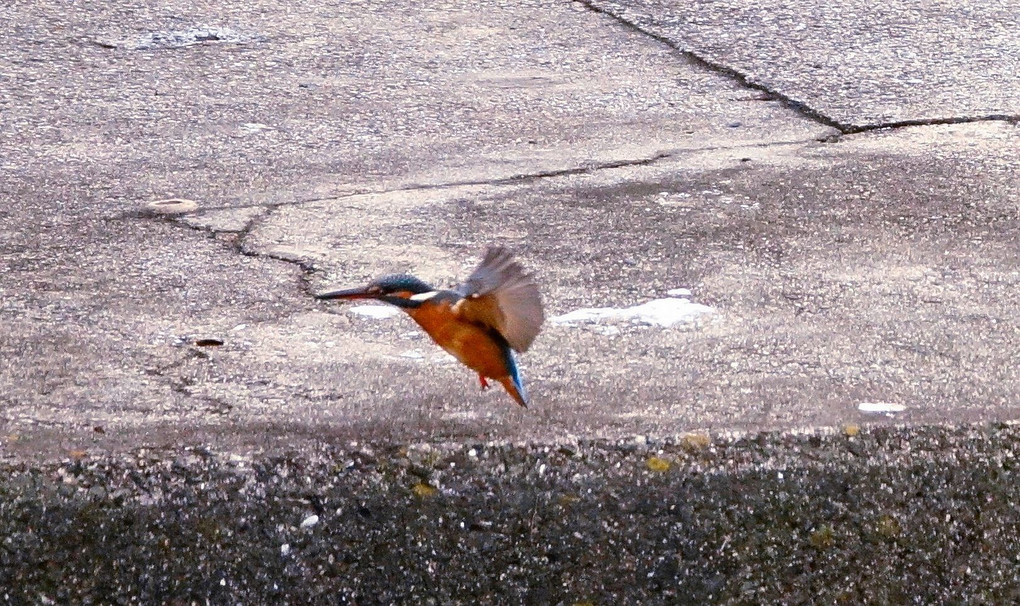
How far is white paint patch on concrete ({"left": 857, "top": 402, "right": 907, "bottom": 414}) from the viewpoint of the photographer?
110 inches

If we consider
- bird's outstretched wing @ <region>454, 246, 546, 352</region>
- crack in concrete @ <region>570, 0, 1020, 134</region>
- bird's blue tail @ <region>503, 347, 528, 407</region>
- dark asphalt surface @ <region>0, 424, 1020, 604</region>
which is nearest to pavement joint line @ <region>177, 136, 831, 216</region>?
crack in concrete @ <region>570, 0, 1020, 134</region>

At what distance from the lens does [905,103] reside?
4891 millimetres

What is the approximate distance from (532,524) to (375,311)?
2.79ft

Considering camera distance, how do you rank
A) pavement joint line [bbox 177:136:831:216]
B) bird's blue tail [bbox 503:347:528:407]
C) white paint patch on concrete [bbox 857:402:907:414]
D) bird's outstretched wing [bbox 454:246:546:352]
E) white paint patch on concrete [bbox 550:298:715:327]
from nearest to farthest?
bird's outstretched wing [bbox 454:246:546:352], bird's blue tail [bbox 503:347:528:407], white paint patch on concrete [bbox 857:402:907:414], white paint patch on concrete [bbox 550:298:715:327], pavement joint line [bbox 177:136:831:216]

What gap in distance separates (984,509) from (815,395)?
1.29 ft

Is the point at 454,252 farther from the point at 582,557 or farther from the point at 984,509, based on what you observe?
the point at 984,509

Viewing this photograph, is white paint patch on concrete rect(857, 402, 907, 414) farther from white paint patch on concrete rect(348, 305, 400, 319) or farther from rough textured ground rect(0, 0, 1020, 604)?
white paint patch on concrete rect(348, 305, 400, 319)

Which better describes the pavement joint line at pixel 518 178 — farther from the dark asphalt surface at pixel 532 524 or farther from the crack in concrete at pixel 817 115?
the dark asphalt surface at pixel 532 524

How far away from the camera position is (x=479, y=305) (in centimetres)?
223

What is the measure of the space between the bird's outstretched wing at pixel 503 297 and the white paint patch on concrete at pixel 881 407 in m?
0.87

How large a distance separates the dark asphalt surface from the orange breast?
31 cm

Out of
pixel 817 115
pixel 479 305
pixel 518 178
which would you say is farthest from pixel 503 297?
pixel 817 115

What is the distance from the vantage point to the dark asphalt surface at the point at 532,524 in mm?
2439

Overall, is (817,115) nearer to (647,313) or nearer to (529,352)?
(647,313)
